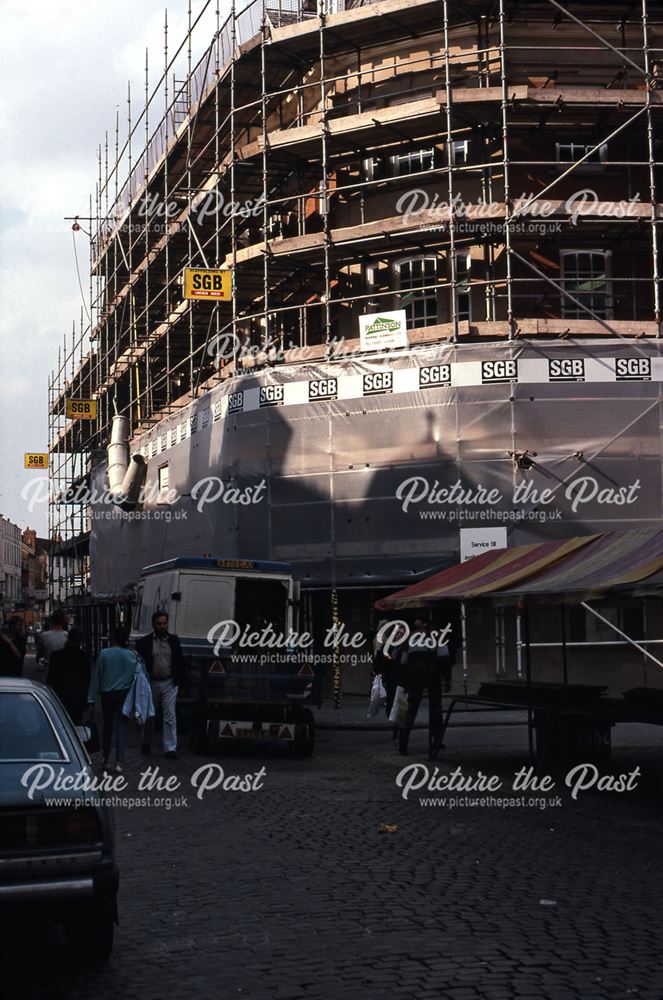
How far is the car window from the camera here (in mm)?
7199

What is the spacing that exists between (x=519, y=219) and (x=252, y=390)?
300 inches

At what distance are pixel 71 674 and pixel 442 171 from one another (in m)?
17.3

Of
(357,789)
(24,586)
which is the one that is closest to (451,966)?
(357,789)

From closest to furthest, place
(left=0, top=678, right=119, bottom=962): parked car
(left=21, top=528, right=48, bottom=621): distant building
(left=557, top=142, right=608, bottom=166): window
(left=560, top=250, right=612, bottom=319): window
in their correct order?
1. (left=0, top=678, right=119, bottom=962): parked car
2. (left=560, top=250, right=612, bottom=319): window
3. (left=557, top=142, right=608, bottom=166): window
4. (left=21, top=528, right=48, bottom=621): distant building

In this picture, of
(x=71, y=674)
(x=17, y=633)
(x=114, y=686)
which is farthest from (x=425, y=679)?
(x=17, y=633)

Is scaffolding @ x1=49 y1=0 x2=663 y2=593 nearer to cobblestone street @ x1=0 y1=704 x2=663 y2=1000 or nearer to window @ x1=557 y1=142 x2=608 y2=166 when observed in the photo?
window @ x1=557 y1=142 x2=608 y2=166

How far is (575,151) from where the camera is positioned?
3014 cm

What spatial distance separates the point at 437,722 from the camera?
1723 centimetres

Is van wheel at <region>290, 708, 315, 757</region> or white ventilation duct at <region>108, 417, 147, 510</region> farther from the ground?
white ventilation duct at <region>108, 417, 147, 510</region>

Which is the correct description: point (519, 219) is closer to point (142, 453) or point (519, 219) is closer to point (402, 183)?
point (402, 183)

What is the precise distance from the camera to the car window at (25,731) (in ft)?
23.6

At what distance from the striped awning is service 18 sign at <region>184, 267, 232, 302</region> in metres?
14.5

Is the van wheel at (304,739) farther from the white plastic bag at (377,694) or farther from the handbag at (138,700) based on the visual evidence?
the white plastic bag at (377,694)

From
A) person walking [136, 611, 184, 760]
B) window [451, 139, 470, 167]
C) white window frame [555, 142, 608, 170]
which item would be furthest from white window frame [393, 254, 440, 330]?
person walking [136, 611, 184, 760]
